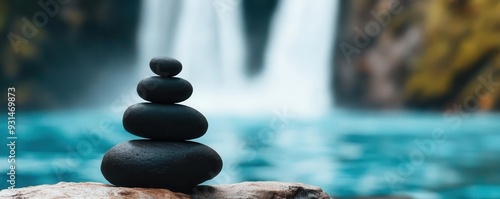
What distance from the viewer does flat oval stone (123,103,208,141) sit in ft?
10.8

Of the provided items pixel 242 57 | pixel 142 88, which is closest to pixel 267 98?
pixel 242 57

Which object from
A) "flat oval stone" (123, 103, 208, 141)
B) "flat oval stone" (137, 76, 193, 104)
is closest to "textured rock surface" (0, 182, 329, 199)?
"flat oval stone" (123, 103, 208, 141)

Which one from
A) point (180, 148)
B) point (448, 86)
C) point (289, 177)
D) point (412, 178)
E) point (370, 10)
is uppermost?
point (370, 10)

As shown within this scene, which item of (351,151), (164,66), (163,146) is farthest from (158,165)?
(351,151)

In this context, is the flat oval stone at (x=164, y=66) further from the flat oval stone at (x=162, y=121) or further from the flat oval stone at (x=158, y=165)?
the flat oval stone at (x=158, y=165)

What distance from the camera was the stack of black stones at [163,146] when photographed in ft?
10.5

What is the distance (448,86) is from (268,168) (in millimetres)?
3277

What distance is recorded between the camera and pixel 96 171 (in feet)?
26.1

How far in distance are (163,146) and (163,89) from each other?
0.31 metres

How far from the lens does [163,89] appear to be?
3336 millimetres

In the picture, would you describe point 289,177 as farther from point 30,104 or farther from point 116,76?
point 30,104
